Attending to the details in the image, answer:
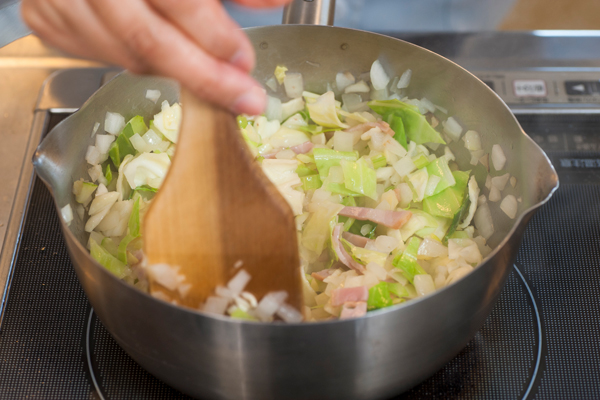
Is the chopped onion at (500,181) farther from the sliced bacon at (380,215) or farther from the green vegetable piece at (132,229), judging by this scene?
the green vegetable piece at (132,229)

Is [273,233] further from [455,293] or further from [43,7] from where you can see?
[43,7]

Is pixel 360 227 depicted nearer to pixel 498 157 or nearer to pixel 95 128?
pixel 498 157

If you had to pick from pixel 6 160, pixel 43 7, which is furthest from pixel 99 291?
pixel 6 160

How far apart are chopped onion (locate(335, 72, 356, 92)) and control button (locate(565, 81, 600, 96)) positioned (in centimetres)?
60

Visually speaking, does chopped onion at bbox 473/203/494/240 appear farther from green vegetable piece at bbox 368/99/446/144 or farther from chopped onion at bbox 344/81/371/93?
chopped onion at bbox 344/81/371/93

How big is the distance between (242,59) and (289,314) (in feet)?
1.36

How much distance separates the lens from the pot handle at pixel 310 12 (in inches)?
48.6

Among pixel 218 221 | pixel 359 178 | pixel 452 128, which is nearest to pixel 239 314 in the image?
pixel 218 221

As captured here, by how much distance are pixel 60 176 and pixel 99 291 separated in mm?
299

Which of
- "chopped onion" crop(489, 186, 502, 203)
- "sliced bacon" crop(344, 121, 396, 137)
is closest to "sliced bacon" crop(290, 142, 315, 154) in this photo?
"sliced bacon" crop(344, 121, 396, 137)

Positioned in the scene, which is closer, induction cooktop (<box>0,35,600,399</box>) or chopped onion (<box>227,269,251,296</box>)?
chopped onion (<box>227,269,251,296</box>)

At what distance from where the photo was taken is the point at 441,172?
119 centimetres

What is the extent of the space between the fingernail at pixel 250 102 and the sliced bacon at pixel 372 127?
63 centimetres

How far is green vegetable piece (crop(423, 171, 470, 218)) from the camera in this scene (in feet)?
3.83
